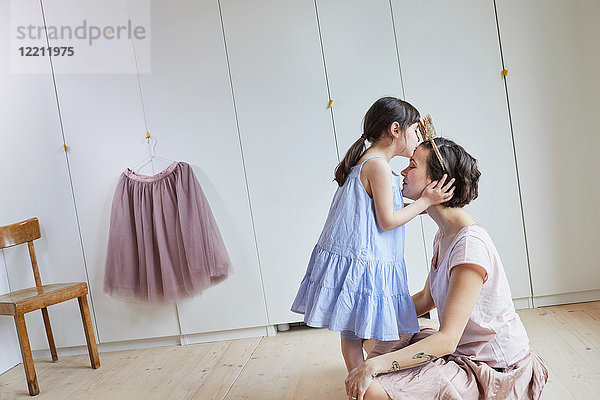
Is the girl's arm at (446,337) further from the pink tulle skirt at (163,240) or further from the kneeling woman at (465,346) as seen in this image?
the pink tulle skirt at (163,240)

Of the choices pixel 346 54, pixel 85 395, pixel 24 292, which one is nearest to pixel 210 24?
pixel 346 54

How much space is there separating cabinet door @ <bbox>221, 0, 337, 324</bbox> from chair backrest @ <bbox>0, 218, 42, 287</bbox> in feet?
4.15

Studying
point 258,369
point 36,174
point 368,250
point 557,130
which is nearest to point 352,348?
point 368,250

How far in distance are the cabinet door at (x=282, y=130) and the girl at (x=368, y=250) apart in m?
1.06

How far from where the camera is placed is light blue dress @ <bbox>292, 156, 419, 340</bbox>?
6.21 feet

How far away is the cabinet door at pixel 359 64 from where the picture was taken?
3096mm

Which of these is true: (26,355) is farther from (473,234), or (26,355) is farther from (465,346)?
(473,234)

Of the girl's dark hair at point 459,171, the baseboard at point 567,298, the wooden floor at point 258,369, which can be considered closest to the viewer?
the girl's dark hair at point 459,171

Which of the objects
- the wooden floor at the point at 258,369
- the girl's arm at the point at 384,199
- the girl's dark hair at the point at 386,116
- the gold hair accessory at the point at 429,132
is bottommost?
the wooden floor at the point at 258,369

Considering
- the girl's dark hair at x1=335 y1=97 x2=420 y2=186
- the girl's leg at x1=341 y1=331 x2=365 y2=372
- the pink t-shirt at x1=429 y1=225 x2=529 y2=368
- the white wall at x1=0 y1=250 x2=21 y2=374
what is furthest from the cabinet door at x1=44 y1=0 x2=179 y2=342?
the pink t-shirt at x1=429 y1=225 x2=529 y2=368

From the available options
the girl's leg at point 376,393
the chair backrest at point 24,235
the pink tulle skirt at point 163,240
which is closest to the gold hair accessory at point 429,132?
the girl's leg at point 376,393

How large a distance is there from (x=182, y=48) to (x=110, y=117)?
1.88ft

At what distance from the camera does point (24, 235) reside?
3.24 metres

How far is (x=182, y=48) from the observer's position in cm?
322
